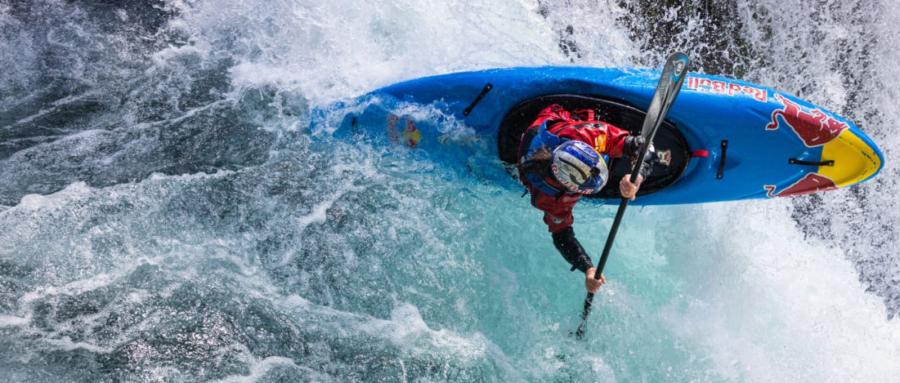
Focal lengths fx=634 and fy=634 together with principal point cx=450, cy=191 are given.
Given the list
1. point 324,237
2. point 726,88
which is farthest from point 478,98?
point 726,88

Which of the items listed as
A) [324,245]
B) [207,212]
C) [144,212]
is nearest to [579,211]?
[324,245]

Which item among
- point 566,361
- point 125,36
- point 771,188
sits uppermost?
point 125,36

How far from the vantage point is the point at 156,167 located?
176 inches

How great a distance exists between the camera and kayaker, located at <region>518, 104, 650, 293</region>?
333cm

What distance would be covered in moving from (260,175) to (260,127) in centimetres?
45

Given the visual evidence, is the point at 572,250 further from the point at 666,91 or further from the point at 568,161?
the point at 666,91

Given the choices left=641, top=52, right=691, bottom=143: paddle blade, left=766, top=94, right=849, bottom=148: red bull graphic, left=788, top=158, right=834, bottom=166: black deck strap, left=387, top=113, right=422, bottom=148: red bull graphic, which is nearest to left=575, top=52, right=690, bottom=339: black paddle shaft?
left=641, top=52, right=691, bottom=143: paddle blade

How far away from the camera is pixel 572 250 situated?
381 centimetres

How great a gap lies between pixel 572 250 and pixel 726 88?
1441 millimetres

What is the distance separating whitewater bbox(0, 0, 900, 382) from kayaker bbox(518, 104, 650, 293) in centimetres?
79

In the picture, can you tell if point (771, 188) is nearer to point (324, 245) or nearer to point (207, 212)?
point (324, 245)

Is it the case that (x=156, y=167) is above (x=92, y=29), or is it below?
below

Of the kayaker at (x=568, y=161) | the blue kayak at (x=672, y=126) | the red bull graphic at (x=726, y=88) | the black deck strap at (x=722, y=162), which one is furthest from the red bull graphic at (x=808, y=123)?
the kayaker at (x=568, y=161)

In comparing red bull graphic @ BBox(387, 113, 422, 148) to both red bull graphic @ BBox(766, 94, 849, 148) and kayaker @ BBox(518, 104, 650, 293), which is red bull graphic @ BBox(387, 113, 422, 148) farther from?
red bull graphic @ BBox(766, 94, 849, 148)
